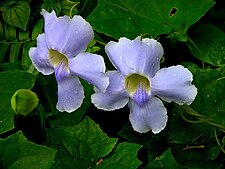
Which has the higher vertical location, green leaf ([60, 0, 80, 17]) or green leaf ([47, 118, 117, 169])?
green leaf ([60, 0, 80, 17])

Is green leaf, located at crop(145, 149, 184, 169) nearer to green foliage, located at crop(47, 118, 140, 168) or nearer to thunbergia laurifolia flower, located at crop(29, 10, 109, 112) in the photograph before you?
green foliage, located at crop(47, 118, 140, 168)

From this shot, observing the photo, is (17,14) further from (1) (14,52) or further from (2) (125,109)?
(2) (125,109)

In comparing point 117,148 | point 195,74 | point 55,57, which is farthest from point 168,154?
point 55,57

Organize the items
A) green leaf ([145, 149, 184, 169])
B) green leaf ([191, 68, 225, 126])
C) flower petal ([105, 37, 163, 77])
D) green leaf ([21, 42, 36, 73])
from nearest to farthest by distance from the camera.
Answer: flower petal ([105, 37, 163, 77])
green leaf ([145, 149, 184, 169])
green leaf ([191, 68, 225, 126])
green leaf ([21, 42, 36, 73])

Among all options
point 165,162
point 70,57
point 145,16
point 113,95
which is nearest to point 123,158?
point 165,162

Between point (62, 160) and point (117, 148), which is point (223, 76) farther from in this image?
point (62, 160)

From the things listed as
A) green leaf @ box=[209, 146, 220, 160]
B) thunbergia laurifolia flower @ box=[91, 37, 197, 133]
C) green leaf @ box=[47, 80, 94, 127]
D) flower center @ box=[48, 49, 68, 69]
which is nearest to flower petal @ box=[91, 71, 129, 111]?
thunbergia laurifolia flower @ box=[91, 37, 197, 133]

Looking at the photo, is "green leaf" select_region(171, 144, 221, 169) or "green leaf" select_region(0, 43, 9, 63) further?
"green leaf" select_region(0, 43, 9, 63)

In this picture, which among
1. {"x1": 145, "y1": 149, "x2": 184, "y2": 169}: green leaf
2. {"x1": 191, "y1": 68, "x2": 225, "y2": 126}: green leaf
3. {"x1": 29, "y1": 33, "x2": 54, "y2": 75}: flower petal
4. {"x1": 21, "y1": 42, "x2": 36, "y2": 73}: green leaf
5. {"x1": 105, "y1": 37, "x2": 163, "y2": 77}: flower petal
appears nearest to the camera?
{"x1": 105, "y1": 37, "x2": 163, "y2": 77}: flower petal
